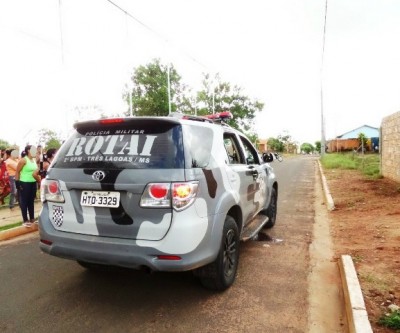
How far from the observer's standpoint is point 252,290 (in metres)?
3.79

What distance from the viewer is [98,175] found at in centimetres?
314

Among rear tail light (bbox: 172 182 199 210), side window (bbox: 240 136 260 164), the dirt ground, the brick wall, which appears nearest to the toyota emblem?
rear tail light (bbox: 172 182 199 210)

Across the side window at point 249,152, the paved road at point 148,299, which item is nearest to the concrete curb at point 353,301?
the paved road at point 148,299

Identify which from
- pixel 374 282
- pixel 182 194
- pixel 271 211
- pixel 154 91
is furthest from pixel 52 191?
pixel 154 91

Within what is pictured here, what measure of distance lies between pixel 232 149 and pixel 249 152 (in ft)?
3.00

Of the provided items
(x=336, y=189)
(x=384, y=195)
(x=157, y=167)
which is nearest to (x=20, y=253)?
(x=157, y=167)

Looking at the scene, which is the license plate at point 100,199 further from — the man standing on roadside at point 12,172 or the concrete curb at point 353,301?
the man standing on roadside at point 12,172

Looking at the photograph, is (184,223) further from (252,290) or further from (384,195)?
(384,195)

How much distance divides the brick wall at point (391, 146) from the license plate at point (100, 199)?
11.1 m

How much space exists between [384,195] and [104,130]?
8683mm

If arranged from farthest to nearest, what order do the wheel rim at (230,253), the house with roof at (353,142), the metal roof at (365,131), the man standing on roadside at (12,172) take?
the metal roof at (365,131), the house with roof at (353,142), the man standing on roadside at (12,172), the wheel rim at (230,253)

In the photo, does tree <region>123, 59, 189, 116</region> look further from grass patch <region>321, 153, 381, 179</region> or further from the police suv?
the police suv

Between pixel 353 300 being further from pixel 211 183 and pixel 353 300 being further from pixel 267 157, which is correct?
pixel 267 157

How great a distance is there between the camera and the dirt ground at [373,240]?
3535 millimetres
